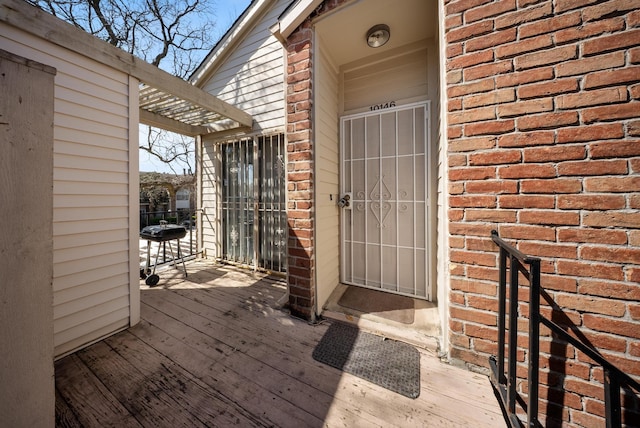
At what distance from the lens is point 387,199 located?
255cm

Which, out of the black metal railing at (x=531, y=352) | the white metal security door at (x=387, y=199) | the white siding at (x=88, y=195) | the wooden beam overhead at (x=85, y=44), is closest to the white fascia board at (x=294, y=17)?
the white metal security door at (x=387, y=199)

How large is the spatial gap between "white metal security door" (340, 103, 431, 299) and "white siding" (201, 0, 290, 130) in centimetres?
134

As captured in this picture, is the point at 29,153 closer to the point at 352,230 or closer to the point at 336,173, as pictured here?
the point at 336,173

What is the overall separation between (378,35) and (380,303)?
2696 mm

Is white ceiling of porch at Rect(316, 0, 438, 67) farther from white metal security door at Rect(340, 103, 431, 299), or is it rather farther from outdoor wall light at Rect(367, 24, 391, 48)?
white metal security door at Rect(340, 103, 431, 299)

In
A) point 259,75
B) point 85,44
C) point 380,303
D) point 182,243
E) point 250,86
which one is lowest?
point 380,303

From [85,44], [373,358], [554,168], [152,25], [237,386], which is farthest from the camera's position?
[152,25]

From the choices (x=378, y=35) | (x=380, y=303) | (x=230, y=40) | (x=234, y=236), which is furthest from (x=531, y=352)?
(x=230, y=40)

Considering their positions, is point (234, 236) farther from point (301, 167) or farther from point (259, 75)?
point (259, 75)

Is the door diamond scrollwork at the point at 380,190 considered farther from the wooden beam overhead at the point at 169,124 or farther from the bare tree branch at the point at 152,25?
the bare tree branch at the point at 152,25

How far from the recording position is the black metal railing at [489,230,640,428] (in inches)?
31.2

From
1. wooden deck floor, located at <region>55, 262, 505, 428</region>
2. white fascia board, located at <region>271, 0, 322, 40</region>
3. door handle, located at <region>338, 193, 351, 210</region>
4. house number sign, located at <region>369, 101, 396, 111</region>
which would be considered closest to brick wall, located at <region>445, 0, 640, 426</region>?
wooden deck floor, located at <region>55, 262, 505, 428</region>

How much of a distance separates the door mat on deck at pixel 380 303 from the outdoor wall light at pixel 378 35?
8.76 ft

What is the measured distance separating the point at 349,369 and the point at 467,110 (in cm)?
188
